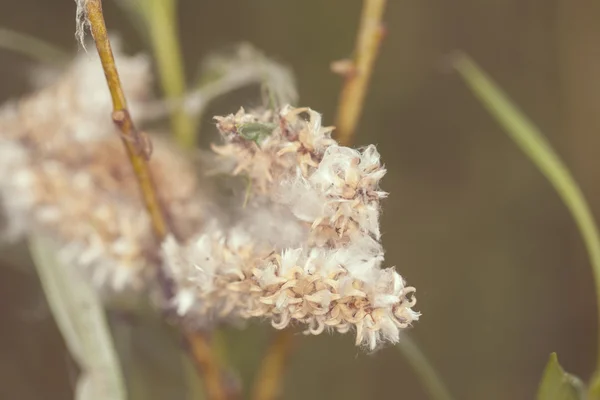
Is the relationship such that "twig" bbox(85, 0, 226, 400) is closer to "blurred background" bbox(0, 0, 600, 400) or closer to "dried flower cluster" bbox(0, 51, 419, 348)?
"dried flower cluster" bbox(0, 51, 419, 348)

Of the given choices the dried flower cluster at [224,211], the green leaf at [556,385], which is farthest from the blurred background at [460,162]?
the green leaf at [556,385]

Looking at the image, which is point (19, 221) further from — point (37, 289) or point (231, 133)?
point (37, 289)

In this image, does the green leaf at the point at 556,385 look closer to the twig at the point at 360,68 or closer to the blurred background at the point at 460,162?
the twig at the point at 360,68

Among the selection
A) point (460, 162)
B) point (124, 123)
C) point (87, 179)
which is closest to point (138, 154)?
point (124, 123)

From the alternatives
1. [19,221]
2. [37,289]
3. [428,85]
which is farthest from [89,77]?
[428,85]

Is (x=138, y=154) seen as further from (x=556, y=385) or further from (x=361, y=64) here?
(x=556, y=385)

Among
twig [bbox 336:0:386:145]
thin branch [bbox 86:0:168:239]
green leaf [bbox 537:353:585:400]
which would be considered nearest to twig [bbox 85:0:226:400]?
thin branch [bbox 86:0:168:239]
